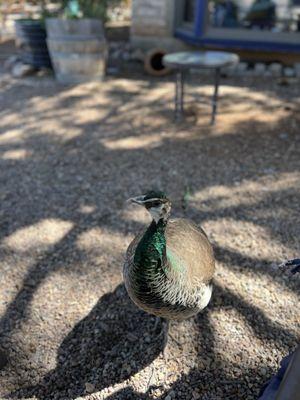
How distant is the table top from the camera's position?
492cm

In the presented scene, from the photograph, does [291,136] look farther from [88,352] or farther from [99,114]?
[88,352]

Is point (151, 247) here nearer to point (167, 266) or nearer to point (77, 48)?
point (167, 266)

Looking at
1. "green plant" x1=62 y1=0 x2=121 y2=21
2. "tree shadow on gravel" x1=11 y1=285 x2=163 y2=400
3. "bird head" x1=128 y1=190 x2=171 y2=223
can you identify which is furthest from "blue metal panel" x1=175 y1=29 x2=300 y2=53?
"bird head" x1=128 y1=190 x2=171 y2=223

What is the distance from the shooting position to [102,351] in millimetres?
2604

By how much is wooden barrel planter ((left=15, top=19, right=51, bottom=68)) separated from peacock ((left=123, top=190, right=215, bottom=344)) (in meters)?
6.42

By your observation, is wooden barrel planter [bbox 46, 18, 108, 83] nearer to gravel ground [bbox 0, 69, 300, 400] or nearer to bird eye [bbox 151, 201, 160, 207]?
gravel ground [bbox 0, 69, 300, 400]

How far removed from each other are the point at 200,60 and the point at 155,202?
3.74 meters

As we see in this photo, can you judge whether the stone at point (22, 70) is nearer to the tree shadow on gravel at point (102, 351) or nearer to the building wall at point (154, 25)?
the building wall at point (154, 25)

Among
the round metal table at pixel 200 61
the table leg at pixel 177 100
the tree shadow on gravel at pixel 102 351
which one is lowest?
the tree shadow on gravel at pixel 102 351

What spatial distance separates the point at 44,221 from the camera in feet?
12.6

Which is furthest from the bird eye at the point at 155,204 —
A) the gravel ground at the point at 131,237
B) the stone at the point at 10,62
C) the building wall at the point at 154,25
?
the stone at the point at 10,62

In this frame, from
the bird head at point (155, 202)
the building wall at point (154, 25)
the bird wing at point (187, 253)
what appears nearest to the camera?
the bird head at point (155, 202)

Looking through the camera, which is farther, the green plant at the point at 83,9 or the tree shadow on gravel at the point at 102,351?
the green plant at the point at 83,9

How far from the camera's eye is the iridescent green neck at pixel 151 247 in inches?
72.6
